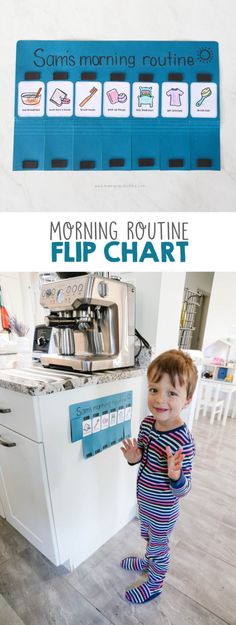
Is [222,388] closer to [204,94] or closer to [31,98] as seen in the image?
[204,94]

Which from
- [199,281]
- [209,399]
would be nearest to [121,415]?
[209,399]

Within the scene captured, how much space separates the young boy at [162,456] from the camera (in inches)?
23.4

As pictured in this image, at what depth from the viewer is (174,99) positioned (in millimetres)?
694

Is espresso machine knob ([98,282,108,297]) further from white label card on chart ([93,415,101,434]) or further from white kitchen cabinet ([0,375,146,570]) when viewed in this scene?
white label card on chart ([93,415,101,434])

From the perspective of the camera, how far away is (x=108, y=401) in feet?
2.67

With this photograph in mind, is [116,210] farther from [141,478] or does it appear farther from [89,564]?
[89,564]

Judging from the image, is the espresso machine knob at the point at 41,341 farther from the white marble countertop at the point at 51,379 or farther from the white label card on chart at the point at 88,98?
the white label card on chart at the point at 88,98

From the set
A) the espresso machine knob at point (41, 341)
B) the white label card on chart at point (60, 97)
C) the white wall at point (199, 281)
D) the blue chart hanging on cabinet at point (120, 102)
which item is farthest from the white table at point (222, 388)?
the white label card on chart at point (60, 97)

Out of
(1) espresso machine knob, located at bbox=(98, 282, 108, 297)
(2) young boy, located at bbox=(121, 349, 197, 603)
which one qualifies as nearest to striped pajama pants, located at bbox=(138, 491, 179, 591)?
(2) young boy, located at bbox=(121, 349, 197, 603)

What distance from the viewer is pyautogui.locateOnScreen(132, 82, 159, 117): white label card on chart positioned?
2.28 ft

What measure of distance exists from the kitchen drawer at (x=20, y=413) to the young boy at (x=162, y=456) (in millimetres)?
239
